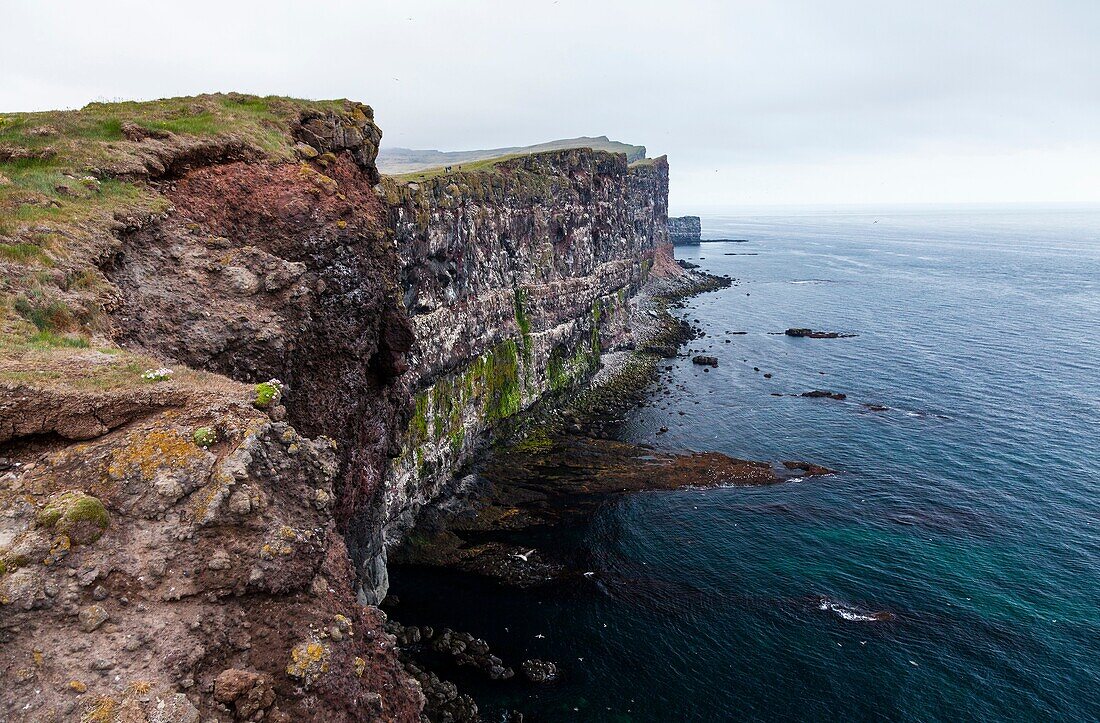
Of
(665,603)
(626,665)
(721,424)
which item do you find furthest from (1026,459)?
(626,665)

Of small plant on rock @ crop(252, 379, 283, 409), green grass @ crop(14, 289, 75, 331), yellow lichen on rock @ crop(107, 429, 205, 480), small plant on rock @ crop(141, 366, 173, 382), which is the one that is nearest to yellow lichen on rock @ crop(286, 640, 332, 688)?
yellow lichen on rock @ crop(107, 429, 205, 480)

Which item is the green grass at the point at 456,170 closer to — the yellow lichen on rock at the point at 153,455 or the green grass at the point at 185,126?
the green grass at the point at 185,126

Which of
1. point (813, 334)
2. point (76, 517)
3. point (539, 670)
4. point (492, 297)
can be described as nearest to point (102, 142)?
point (76, 517)

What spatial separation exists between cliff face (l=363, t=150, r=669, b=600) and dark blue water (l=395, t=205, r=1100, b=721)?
14012mm

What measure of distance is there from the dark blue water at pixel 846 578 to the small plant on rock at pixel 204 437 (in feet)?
97.6

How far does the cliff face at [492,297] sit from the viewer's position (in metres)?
56.2

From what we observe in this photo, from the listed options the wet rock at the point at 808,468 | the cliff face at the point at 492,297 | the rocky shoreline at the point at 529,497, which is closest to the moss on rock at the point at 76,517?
the cliff face at the point at 492,297

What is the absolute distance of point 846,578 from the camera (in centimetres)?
4788

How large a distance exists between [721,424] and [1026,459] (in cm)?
3400

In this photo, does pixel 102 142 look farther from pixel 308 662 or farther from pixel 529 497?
pixel 529 497

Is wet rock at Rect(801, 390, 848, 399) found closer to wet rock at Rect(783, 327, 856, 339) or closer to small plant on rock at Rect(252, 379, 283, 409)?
wet rock at Rect(783, 327, 856, 339)

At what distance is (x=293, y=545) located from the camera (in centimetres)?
1371

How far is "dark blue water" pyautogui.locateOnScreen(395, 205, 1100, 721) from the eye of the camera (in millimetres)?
37250

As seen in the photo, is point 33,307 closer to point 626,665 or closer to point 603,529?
point 626,665
